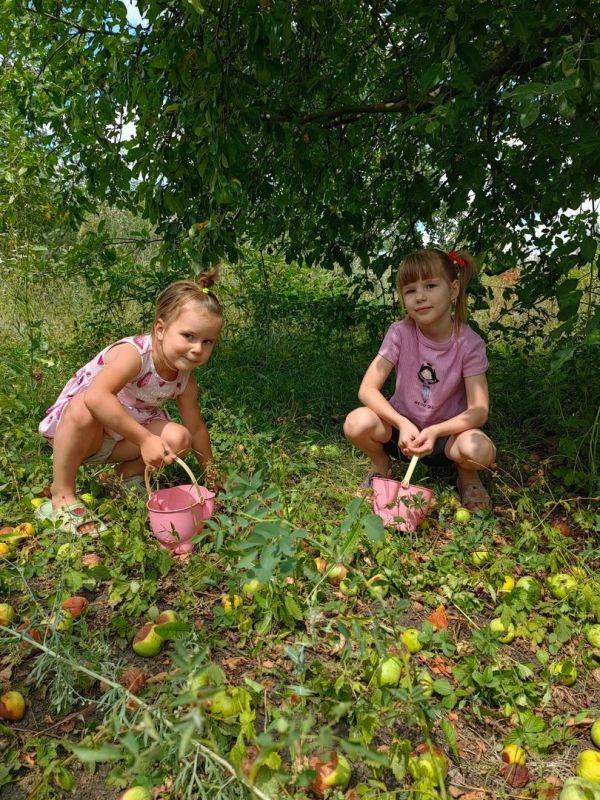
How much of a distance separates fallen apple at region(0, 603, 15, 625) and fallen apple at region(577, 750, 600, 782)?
1.53m

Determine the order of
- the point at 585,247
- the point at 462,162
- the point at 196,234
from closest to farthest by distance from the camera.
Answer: the point at 585,247, the point at 196,234, the point at 462,162

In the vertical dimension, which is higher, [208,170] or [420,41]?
[420,41]

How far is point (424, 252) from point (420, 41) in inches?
68.5

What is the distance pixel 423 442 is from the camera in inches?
92.7

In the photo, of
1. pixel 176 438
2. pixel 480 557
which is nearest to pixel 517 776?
pixel 480 557

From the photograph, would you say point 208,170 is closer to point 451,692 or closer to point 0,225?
point 451,692

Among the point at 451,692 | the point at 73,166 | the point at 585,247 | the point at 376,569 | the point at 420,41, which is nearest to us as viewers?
the point at 451,692

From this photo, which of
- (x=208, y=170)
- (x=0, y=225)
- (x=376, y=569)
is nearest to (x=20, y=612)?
(x=376, y=569)

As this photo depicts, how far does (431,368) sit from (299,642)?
1.58 metres

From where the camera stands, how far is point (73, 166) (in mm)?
3709

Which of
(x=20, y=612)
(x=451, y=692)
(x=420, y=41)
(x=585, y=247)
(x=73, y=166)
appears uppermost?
(x=420, y=41)

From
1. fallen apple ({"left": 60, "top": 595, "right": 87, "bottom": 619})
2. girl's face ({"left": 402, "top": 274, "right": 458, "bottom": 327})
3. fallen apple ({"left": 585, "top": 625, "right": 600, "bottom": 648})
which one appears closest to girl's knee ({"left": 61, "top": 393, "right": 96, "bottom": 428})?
fallen apple ({"left": 60, "top": 595, "right": 87, "bottom": 619})

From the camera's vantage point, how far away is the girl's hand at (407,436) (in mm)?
2355

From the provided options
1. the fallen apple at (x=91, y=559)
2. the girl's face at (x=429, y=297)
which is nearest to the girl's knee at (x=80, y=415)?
the fallen apple at (x=91, y=559)
